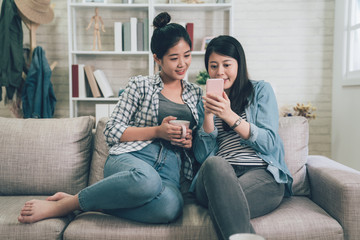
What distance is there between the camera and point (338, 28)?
10.9 feet

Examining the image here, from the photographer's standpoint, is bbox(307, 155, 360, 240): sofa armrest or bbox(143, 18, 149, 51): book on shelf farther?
bbox(143, 18, 149, 51): book on shelf

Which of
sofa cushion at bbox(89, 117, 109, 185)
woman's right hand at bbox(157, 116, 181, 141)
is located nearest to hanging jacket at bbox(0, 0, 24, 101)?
sofa cushion at bbox(89, 117, 109, 185)

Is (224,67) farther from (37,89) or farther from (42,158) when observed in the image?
(37,89)

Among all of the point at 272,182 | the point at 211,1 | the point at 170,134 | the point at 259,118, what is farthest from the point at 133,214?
the point at 211,1

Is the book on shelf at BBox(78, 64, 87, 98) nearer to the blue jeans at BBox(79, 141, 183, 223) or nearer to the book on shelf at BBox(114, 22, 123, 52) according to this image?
the book on shelf at BBox(114, 22, 123, 52)

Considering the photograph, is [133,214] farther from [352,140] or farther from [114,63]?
[114,63]

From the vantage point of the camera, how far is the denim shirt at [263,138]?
55.6 inches

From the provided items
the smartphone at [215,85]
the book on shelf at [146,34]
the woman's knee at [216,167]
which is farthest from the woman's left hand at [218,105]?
the book on shelf at [146,34]

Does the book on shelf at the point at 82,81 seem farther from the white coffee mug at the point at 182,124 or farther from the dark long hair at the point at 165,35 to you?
the white coffee mug at the point at 182,124

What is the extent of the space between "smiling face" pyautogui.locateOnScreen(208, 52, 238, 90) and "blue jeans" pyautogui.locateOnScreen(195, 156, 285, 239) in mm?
431

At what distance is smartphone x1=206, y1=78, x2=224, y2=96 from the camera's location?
4.50ft

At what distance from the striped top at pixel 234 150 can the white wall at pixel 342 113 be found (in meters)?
1.74

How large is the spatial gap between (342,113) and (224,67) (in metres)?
2.10

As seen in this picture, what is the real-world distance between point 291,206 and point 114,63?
9.00 ft
